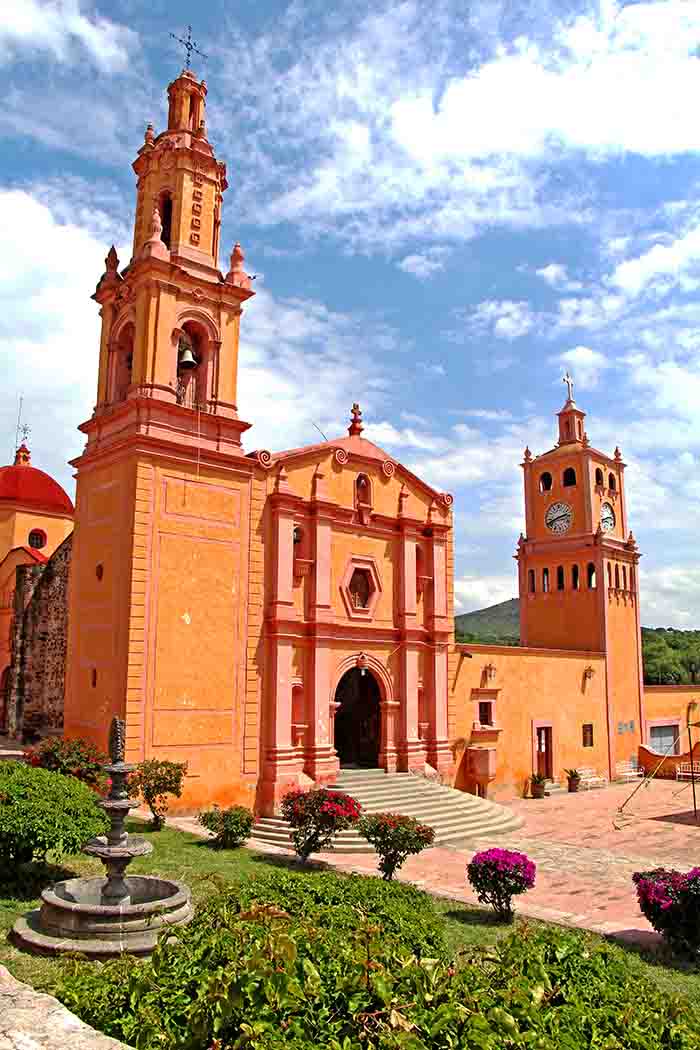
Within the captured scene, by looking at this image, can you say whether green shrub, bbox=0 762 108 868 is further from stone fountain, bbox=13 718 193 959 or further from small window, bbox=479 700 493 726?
small window, bbox=479 700 493 726

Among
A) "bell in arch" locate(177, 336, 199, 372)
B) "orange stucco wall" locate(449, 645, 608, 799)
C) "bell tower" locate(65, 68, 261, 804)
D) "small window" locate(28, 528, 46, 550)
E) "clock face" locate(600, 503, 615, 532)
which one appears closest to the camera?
"bell tower" locate(65, 68, 261, 804)

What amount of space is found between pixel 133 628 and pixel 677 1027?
13.7 m

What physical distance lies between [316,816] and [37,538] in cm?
2522

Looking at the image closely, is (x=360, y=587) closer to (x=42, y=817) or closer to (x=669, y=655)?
(x=42, y=817)

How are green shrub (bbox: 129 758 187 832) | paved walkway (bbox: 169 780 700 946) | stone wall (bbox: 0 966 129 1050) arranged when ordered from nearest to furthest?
stone wall (bbox: 0 966 129 1050)
paved walkway (bbox: 169 780 700 946)
green shrub (bbox: 129 758 187 832)

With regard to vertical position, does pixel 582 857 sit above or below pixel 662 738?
below

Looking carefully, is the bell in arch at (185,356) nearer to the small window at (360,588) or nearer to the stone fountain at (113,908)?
the small window at (360,588)


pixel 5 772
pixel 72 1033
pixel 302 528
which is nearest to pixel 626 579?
pixel 302 528

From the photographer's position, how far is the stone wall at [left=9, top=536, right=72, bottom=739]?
23.7 metres

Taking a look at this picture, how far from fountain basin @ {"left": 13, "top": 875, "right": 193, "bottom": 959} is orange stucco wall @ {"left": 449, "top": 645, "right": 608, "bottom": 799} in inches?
622

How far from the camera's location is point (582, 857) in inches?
647

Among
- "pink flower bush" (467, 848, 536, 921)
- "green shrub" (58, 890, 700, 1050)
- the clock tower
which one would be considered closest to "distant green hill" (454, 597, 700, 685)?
the clock tower

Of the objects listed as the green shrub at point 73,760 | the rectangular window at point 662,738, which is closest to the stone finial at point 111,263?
the green shrub at point 73,760

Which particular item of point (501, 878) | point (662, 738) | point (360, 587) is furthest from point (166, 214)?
point (662, 738)
